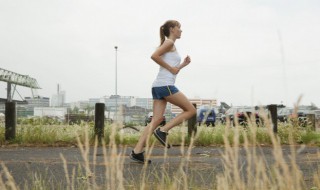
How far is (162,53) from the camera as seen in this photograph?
18.1ft

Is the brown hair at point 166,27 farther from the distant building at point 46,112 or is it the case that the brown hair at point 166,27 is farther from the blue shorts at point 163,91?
the distant building at point 46,112

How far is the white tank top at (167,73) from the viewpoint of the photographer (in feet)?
18.1

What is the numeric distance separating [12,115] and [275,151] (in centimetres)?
873

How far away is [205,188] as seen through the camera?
371cm

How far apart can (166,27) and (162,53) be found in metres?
0.39

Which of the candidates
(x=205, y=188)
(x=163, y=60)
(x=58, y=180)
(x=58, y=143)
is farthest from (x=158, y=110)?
(x=58, y=143)

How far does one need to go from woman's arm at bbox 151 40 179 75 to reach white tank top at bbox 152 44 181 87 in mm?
60

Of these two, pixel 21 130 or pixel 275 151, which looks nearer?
pixel 275 151

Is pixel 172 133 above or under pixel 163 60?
under

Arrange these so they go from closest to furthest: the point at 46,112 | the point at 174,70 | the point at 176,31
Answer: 1. the point at 174,70
2. the point at 176,31
3. the point at 46,112

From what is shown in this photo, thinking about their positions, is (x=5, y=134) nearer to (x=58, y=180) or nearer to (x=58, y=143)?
(x=58, y=143)

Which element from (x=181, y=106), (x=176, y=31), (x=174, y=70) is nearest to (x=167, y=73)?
(x=174, y=70)

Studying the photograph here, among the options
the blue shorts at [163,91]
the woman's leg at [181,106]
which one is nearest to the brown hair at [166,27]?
the blue shorts at [163,91]

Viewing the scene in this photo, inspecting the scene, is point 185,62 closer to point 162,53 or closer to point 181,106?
point 162,53
